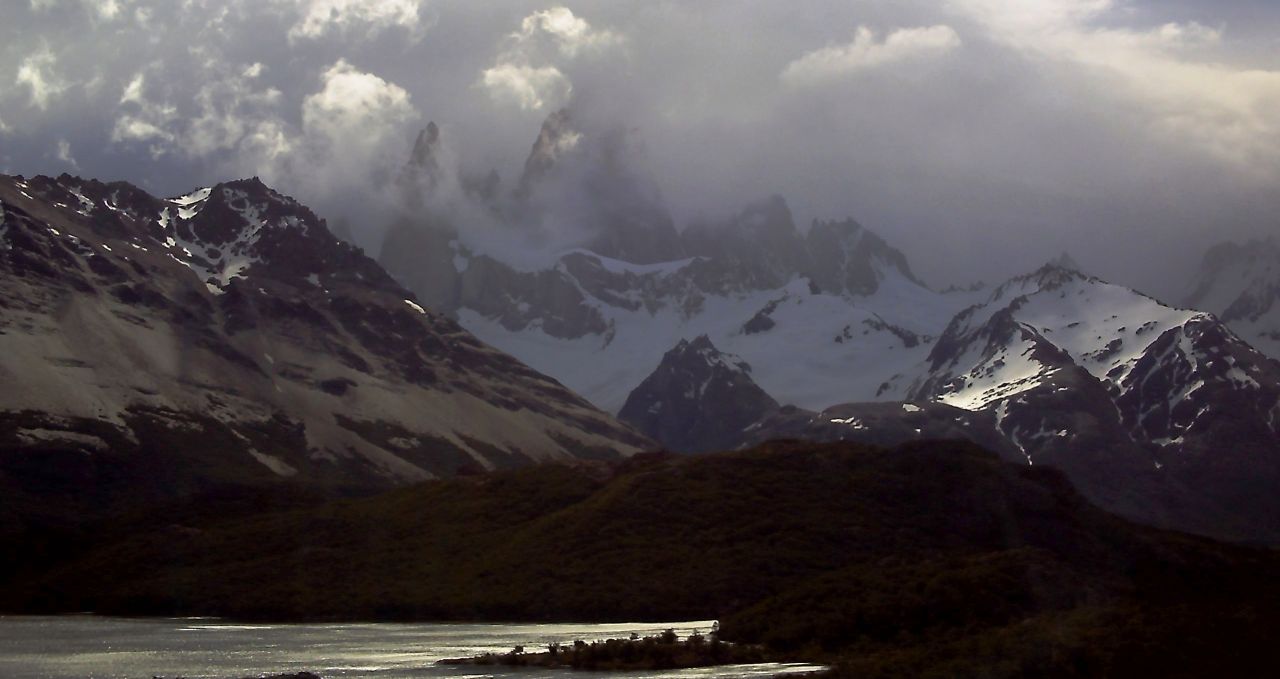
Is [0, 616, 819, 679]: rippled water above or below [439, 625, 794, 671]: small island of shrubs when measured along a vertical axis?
above

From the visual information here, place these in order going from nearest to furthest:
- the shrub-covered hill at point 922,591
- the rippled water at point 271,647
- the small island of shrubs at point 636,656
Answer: the shrub-covered hill at point 922,591
the rippled water at point 271,647
the small island of shrubs at point 636,656

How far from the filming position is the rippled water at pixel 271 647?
436 feet

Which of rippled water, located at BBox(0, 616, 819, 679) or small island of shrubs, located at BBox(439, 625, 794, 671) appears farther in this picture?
small island of shrubs, located at BBox(439, 625, 794, 671)

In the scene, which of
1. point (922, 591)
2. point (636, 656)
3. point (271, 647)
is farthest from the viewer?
point (271, 647)

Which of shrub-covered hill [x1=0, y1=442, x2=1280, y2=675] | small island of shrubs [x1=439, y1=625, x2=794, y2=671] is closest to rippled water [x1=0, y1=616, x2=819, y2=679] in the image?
small island of shrubs [x1=439, y1=625, x2=794, y2=671]

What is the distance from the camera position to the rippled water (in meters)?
133

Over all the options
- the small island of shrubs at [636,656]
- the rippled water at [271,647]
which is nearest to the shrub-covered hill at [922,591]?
the small island of shrubs at [636,656]

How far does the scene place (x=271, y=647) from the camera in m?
158

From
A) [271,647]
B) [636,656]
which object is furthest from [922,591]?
[271,647]

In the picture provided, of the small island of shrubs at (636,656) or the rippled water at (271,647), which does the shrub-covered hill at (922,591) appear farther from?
the rippled water at (271,647)

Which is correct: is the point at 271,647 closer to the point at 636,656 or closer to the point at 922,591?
the point at 636,656

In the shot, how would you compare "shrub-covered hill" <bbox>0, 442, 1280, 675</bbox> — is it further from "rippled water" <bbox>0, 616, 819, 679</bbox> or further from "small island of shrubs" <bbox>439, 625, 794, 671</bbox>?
"rippled water" <bbox>0, 616, 819, 679</bbox>

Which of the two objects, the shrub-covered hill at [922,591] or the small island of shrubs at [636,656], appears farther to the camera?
the small island of shrubs at [636,656]

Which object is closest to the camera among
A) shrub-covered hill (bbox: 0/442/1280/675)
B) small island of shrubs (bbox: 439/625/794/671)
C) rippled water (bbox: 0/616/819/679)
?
shrub-covered hill (bbox: 0/442/1280/675)
